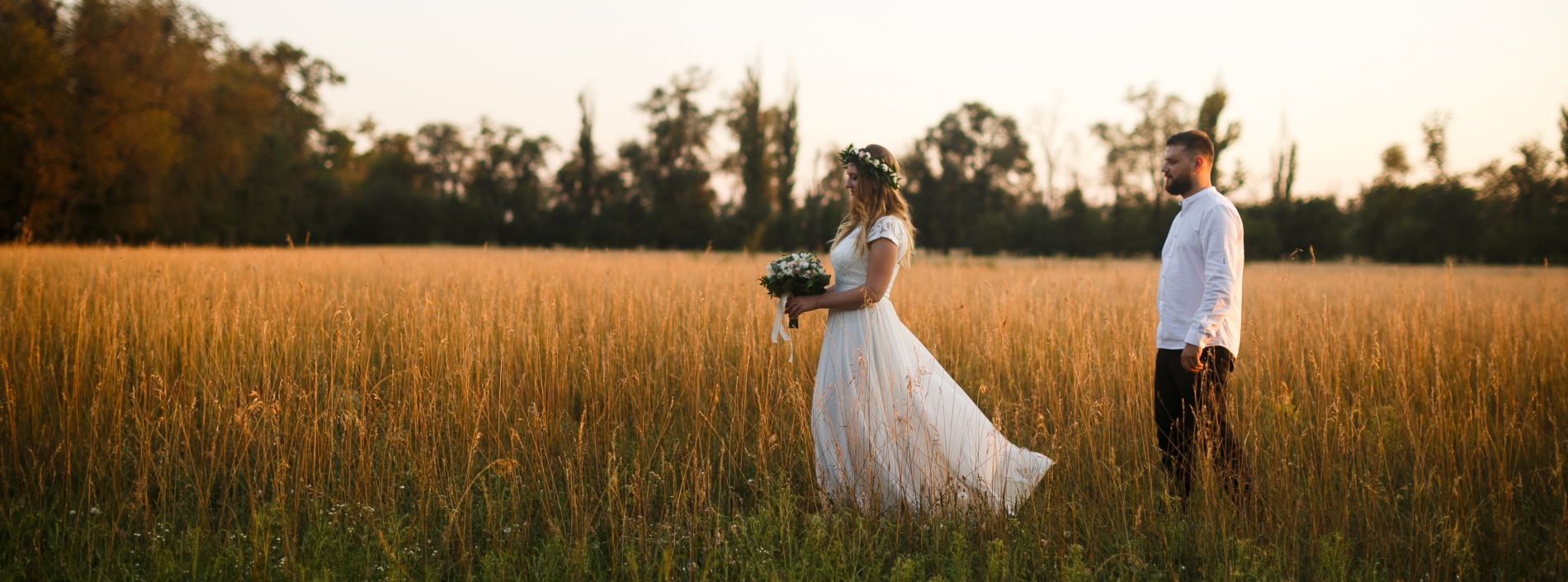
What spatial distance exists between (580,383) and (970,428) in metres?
2.83

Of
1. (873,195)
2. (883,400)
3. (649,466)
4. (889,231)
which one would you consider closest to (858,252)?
(889,231)

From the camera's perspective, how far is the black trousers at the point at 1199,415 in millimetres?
3617

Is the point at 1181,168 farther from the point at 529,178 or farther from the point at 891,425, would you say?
the point at 529,178

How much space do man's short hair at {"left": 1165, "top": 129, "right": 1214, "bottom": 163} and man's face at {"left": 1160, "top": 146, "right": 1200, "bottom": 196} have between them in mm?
22

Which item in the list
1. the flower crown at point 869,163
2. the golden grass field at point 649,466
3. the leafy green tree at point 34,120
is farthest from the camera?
the leafy green tree at point 34,120

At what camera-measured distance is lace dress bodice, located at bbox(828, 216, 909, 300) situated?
388 cm

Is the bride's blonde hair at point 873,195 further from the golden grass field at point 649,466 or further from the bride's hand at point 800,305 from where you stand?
the golden grass field at point 649,466

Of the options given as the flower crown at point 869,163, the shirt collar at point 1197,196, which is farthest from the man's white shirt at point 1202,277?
the flower crown at point 869,163

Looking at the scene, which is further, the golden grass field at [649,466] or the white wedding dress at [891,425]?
the white wedding dress at [891,425]

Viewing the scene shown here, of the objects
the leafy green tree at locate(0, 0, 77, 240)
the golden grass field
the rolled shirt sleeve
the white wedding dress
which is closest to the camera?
the golden grass field

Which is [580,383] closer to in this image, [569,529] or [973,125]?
[569,529]

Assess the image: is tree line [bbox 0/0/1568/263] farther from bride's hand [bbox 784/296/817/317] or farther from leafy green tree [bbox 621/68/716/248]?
bride's hand [bbox 784/296/817/317]

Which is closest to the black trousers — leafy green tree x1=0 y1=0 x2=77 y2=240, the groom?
the groom

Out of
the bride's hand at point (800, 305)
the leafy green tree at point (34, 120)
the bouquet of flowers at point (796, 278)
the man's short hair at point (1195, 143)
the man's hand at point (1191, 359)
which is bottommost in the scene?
the man's hand at point (1191, 359)
